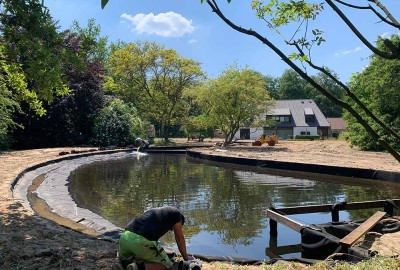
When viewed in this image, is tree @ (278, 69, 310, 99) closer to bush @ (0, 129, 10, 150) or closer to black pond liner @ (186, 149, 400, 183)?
black pond liner @ (186, 149, 400, 183)

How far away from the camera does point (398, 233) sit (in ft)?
24.3

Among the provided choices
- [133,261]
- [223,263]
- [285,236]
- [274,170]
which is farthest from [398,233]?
[274,170]

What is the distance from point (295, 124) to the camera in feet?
212

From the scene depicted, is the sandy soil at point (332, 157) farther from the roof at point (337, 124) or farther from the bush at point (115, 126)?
the roof at point (337, 124)

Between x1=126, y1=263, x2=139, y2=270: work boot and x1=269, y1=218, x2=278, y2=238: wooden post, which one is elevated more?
x1=126, y1=263, x2=139, y2=270: work boot

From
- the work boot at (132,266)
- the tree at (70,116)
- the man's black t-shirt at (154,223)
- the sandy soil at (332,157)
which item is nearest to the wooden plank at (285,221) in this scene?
the man's black t-shirt at (154,223)

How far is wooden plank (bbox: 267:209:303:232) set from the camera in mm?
7574

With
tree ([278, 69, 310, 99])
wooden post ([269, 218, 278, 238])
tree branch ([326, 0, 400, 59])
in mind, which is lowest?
wooden post ([269, 218, 278, 238])

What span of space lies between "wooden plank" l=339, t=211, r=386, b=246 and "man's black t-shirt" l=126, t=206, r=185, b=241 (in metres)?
3.03

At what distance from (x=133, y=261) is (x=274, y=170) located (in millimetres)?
16501

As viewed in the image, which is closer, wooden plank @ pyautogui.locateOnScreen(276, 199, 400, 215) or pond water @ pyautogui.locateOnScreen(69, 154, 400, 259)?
pond water @ pyautogui.locateOnScreen(69, 154, 400, 259)

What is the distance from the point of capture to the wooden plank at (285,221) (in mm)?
7574

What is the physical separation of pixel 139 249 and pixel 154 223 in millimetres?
352

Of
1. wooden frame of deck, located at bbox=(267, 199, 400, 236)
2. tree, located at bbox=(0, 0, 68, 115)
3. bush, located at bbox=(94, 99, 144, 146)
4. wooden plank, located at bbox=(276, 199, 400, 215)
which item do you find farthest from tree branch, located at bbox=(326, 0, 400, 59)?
bush, located at bbox=(94, 99, 144, 146)
